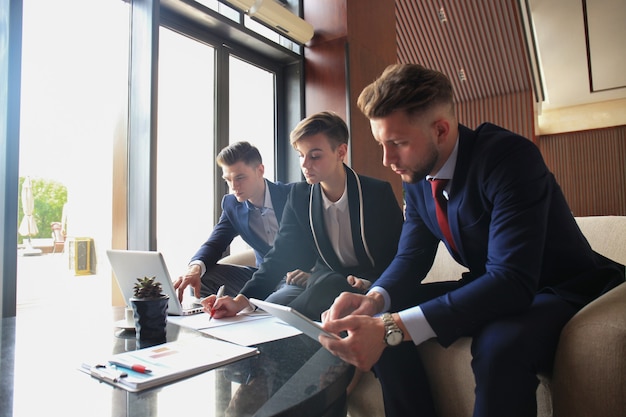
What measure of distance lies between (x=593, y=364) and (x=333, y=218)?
125 cm

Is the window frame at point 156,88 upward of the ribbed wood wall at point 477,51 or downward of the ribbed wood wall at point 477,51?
downward

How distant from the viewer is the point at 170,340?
Result: 1.21m

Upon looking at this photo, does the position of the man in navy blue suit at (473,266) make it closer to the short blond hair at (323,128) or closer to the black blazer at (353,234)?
the black blazer at (353,234)

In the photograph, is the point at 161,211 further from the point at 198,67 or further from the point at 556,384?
the point at 556,384

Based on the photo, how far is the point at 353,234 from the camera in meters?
2.06

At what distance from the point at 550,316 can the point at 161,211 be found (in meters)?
3.16

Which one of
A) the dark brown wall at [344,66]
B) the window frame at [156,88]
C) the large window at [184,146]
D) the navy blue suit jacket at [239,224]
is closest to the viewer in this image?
the navy blue suit jacket at [239,224]

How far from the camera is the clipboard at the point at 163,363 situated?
866 millimetres

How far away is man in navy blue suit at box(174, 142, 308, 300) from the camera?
96.0 inches

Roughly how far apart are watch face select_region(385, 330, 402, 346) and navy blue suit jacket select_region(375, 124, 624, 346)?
0.31 feet

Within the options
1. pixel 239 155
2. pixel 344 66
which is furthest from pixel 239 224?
pixel 344 66

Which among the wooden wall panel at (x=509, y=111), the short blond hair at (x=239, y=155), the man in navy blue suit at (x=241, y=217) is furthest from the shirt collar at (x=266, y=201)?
the wooden wall panel at (x=509, y=111)

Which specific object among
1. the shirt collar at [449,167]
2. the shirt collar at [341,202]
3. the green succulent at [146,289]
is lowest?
the green succulent at [146,289]

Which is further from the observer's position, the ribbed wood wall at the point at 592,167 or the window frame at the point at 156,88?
the ribbed wood wall at the point at 592,167
